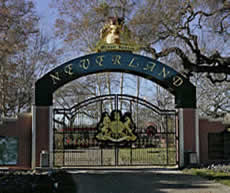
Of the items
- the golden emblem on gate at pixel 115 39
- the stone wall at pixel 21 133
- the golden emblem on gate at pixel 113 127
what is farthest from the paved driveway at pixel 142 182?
the golden emblem on gate at pixel 115 39

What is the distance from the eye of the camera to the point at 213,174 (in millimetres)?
13492

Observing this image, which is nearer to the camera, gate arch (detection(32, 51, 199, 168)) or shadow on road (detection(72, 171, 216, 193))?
shadow on road (detection(72, 171, 216, 193))

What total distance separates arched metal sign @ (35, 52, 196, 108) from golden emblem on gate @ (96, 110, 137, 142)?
6.58 feet

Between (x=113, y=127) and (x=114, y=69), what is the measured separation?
2535 millimetres

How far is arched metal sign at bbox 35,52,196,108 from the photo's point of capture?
15.7 m

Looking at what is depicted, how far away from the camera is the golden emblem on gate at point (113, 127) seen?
16.0m

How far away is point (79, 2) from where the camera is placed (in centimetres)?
2902

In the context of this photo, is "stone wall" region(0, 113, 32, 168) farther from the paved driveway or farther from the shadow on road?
the shadow on road

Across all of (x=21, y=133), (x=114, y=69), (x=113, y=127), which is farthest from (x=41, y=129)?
(x=114, y=69)

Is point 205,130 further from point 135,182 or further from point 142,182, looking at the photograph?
point 135,182

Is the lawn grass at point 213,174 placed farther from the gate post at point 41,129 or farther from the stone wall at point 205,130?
the gate post at point 41,129

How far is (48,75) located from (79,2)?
14777 mm

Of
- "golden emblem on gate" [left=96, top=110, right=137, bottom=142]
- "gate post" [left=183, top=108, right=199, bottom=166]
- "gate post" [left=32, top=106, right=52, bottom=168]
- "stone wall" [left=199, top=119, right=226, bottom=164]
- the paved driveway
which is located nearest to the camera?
the paved driveway

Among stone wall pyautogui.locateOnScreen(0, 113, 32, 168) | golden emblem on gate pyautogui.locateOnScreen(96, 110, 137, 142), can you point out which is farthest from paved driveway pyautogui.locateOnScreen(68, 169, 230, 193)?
stone wall pyautogui.locateOnScreen(0, 113, 32, 168)
